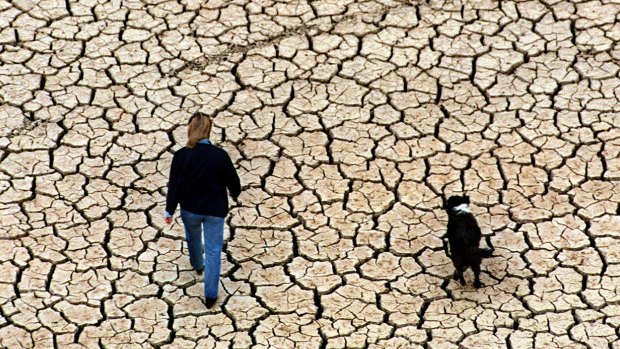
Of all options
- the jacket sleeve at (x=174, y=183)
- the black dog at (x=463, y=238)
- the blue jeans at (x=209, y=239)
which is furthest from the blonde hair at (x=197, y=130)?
the black dog at (x=463, y=238)

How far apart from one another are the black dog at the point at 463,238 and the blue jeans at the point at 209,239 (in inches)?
60.0

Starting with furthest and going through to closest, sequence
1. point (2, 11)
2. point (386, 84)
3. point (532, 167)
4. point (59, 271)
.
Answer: point (2, 11) → point (386, 84) → point (532, 167) → point (59, 271)

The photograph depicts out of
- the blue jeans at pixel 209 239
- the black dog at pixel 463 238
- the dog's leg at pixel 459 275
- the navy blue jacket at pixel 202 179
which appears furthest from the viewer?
the dog's leg at pixel 459 275

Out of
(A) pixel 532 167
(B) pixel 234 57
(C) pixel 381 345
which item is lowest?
(C) pixel 381 345

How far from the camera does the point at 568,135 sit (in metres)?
10.1

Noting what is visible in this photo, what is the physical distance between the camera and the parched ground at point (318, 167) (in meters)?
8.63

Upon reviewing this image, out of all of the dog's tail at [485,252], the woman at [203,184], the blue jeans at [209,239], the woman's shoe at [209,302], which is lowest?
the woman's shoe at [209,302]

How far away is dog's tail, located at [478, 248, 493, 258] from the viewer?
860 cm

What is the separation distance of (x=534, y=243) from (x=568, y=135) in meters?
1.32

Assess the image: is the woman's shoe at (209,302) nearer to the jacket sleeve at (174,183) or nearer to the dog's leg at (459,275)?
the jacket sleeve at (174,183)

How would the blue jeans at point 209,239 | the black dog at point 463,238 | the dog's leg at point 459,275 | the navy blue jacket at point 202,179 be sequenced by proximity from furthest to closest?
the dog's leg at point 459,275 → the black dog at point 463,238 → the blue jeans at point 209,239 → the navy blue jacket at point 202,179

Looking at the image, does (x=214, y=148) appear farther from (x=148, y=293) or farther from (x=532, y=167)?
(x=532, y=167)

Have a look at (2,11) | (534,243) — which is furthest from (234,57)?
(534,243)

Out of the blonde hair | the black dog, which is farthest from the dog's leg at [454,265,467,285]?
the blonde hair
